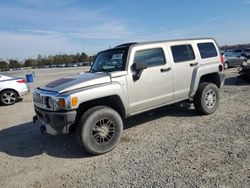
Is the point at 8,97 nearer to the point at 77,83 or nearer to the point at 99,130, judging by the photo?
the point at 77,83

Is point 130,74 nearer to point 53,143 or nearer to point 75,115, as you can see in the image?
point 75,115

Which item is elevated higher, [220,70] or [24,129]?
[220,70]

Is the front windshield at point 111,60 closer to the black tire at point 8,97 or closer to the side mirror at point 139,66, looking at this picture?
the side mirror at point 139,66

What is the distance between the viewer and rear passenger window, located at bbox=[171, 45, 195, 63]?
6219 millimetres

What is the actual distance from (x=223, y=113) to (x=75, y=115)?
4175 mm

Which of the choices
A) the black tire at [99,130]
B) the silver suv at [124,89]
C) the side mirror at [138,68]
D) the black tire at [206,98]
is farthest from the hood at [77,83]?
the black tire at [206,98]

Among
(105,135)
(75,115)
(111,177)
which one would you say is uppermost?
(75,115)

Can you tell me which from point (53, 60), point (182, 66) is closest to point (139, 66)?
point (182, 66)

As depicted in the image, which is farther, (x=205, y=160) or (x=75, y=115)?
(x=75, y=115)

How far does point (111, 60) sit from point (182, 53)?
180 centimetres

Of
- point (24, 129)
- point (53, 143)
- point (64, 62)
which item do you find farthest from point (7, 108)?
point (64, 62)

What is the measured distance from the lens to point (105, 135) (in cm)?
503

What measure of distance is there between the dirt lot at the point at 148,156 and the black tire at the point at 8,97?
4.46 m

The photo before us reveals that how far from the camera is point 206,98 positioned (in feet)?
22.4
